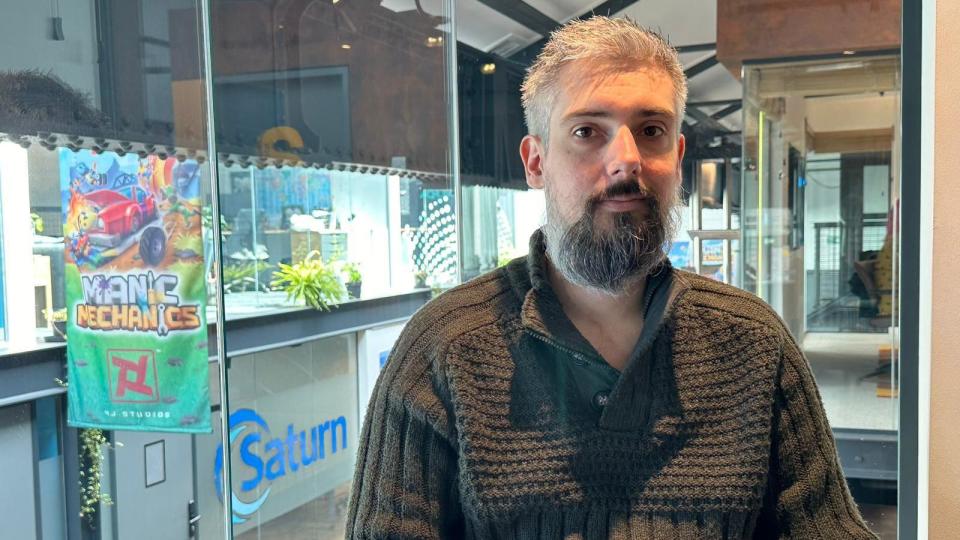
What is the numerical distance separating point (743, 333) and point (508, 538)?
1.22ft

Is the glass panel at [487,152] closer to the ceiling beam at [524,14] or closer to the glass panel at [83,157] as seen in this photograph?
the ceiling beam at [524,14]

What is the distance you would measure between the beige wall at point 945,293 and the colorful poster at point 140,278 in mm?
2329

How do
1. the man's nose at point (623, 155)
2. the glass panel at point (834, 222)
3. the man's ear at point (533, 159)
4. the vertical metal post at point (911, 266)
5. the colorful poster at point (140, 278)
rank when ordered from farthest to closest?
the colorful poster at point (140, 278), the glass panel at point (834, 222), the vertical metal post at point (911, 266), the man's ear at point (533, 159), the man's nose at point (623, 155)

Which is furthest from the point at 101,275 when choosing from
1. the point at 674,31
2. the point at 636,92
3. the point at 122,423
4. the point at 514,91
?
the point at 636,92

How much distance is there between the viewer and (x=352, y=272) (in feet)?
11.5

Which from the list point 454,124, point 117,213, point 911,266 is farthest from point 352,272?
point 911,266

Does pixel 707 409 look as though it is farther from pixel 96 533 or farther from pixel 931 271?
pixel 96 533

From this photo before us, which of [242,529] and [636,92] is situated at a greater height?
[636,92]

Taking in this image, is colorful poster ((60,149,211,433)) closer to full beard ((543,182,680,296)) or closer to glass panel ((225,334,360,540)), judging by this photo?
glass panel ((225,334,360,540))

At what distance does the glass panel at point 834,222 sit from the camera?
2.41 meters

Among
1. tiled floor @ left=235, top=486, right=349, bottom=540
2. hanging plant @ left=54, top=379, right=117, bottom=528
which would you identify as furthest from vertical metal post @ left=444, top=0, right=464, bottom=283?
hanging plant @ left=54, top=379, right=117, bottom=528

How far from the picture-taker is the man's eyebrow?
0.99 meters

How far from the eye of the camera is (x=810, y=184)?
2686 millimetres

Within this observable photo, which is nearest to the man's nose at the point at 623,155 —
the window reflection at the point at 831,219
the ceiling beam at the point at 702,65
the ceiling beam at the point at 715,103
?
the ceiling beam at the point at 702,65
